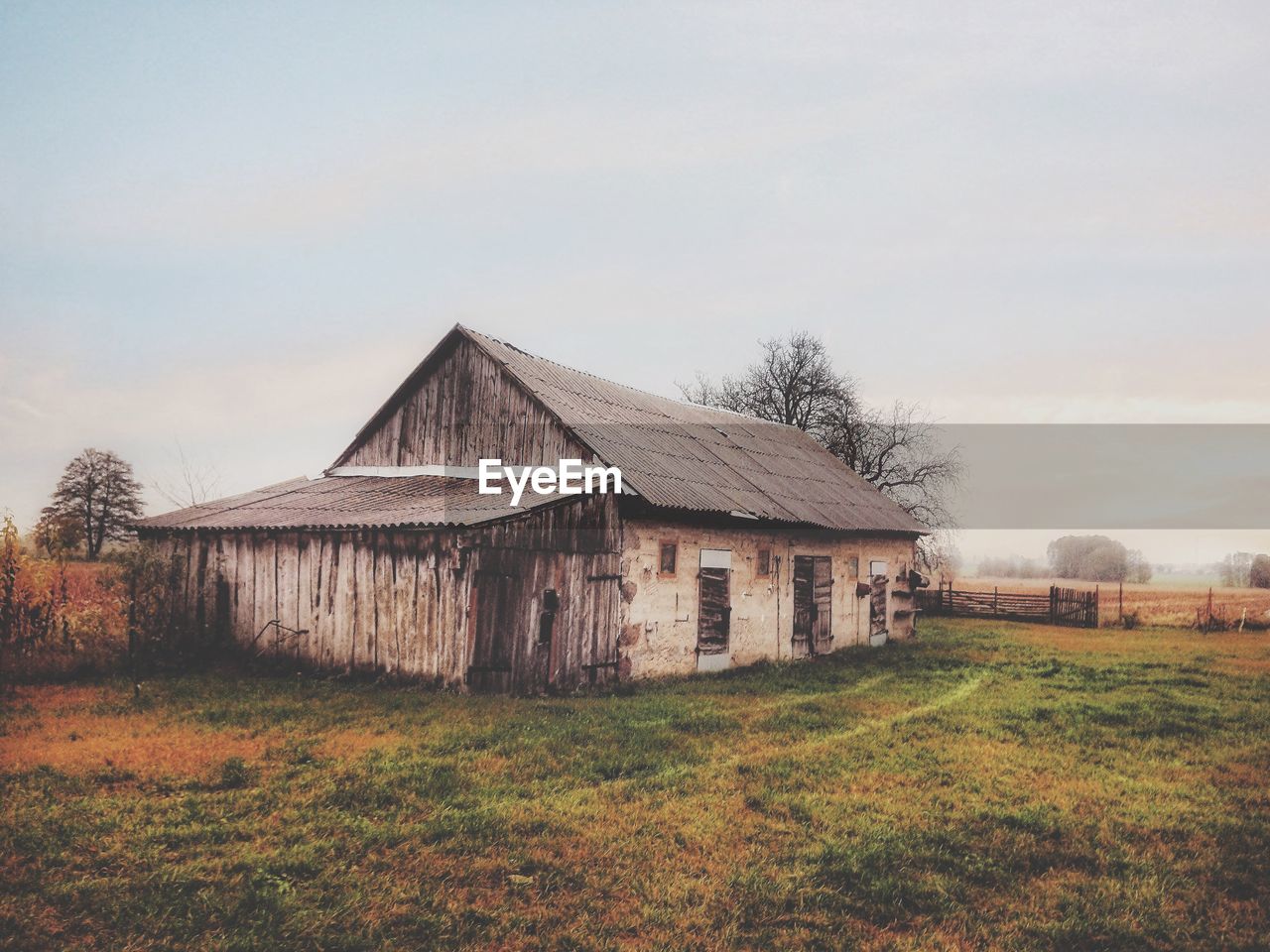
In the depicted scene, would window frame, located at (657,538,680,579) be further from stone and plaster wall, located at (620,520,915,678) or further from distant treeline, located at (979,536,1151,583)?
distant treeline, located at (979,536,1151,583)

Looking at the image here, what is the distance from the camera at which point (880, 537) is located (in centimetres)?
2153

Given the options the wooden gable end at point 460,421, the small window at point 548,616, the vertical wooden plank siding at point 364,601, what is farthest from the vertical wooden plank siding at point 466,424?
the vertical wooden plank siding at point 364,601

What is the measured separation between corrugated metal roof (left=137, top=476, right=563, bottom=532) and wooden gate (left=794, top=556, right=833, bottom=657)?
23.0ft

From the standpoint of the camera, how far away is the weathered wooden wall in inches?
468

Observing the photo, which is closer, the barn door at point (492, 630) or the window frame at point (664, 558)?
the barn door at point (492, 630)

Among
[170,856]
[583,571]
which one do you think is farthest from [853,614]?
[170,856]

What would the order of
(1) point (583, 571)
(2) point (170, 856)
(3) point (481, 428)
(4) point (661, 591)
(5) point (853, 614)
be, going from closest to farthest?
(2) point (170, 856)
(1) point (583, 571)
(4) point (661, 591)
(3) point (481, 428)
(5) point (853, 614)

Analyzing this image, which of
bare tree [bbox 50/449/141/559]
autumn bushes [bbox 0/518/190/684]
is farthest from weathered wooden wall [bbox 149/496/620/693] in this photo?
bare tree [bbox 50/449/141/559]

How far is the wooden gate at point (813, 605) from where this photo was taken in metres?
17.2

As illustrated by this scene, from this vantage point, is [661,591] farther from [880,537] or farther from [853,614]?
[880,537]

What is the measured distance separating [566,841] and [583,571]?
6.49 meters

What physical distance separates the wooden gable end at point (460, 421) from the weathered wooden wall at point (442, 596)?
234 cm

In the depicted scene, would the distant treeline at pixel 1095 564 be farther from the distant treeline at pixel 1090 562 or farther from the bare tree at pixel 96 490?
the bare tree at pixel 96 490

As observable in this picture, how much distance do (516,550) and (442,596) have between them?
133cm
